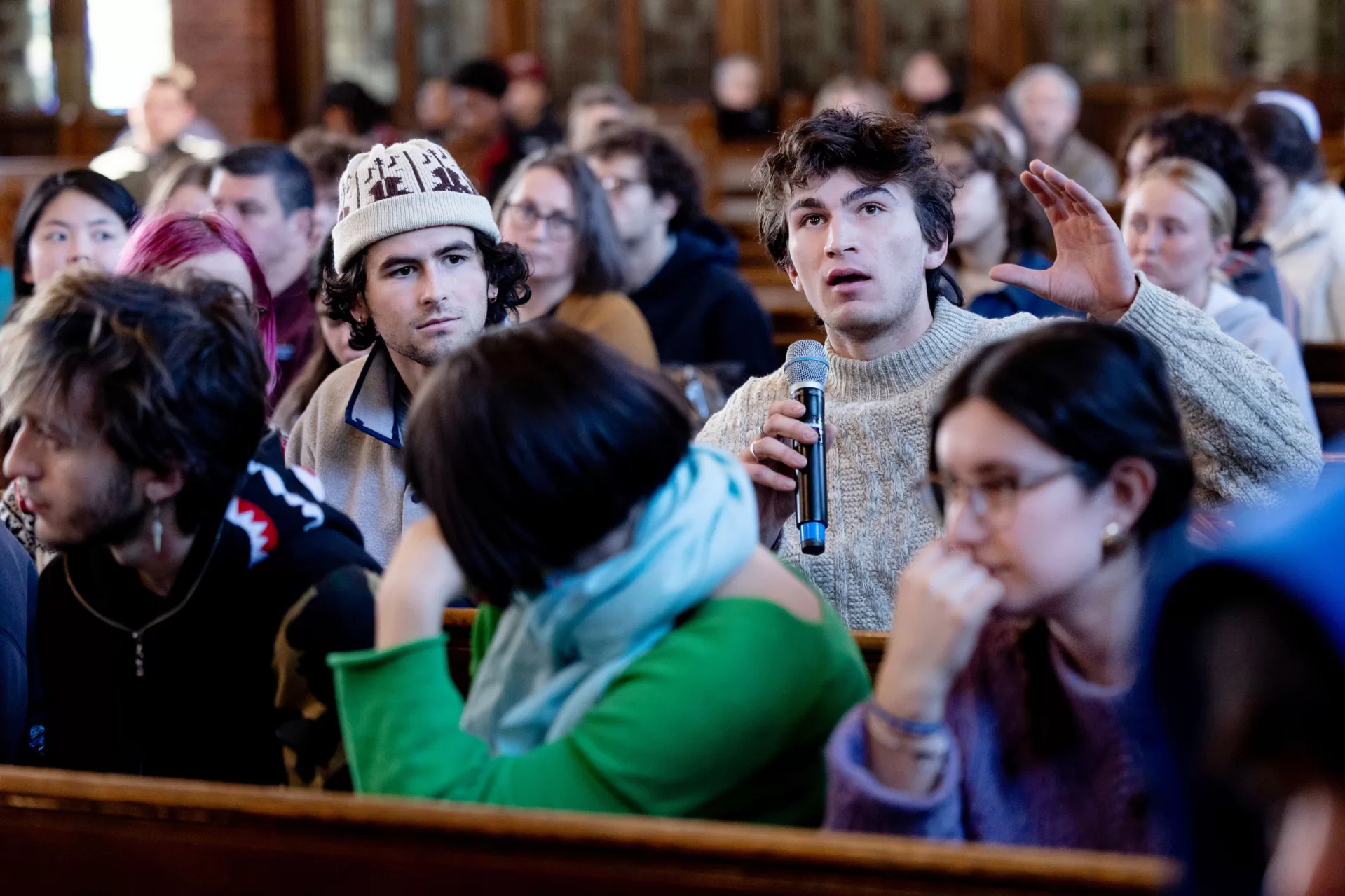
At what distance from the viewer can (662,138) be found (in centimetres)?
468

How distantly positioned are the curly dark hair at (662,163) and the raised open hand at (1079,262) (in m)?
2.38

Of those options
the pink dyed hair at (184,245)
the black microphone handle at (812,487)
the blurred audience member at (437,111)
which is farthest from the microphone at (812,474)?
the blurred audience member at (437,111)

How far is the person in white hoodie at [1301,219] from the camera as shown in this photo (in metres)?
4.93

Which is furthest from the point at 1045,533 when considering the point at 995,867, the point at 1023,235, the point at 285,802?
the point at 1023,235

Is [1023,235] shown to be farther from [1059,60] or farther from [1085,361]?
[1059,60]

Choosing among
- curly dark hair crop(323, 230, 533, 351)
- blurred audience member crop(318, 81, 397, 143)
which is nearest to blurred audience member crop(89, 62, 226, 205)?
blurred audience member crop(318, 81, 397, 143)

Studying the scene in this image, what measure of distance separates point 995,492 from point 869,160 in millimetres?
1028

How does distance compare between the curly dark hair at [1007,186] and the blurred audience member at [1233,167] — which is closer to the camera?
the blurred audience member at [1233,167]

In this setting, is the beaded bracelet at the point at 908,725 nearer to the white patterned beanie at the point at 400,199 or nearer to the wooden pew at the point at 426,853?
the wooden pew at the point at 426,853

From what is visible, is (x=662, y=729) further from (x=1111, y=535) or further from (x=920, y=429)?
(x=920, y=429)

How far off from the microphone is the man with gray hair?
600 cm

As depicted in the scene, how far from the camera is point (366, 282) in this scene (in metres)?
2.56

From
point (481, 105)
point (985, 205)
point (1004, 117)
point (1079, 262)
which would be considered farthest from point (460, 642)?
point (481, 105)

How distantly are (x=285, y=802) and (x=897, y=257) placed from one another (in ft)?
4.38
